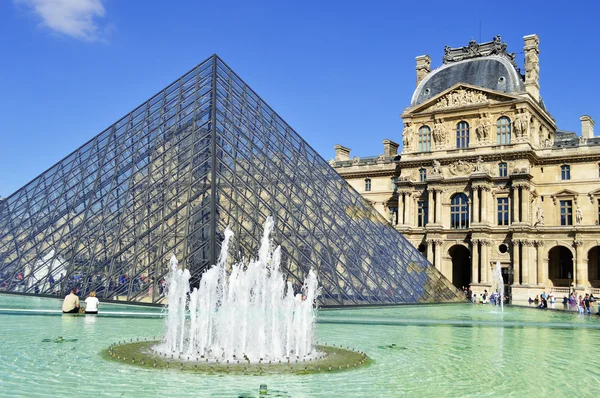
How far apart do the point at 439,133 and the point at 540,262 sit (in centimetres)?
1043

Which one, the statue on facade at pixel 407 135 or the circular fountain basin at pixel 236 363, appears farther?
the statue on facade at pixel 407 135

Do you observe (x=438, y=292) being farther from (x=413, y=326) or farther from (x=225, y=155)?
(x=225, y=155)

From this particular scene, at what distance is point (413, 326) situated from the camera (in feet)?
52.5

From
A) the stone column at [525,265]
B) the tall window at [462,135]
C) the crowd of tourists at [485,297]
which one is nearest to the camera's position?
the crowd of tourists at [485,297]

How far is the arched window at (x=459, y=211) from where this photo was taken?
4297 cm

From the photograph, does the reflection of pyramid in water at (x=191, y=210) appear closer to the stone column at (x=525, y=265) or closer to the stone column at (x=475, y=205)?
the stone column at (x=525, y=265)

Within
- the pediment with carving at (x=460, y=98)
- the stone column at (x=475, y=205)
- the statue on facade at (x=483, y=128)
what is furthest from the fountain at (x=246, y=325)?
the pediment with carving at (x=460, y=98)

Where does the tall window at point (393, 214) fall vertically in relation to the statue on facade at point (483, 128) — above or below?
below

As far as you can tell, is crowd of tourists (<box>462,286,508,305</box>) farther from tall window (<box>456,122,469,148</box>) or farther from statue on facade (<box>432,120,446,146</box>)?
statue on facade (<box>432,120,446,146</box>)

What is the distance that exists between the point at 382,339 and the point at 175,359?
4.80 meters

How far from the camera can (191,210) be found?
16.7 meters

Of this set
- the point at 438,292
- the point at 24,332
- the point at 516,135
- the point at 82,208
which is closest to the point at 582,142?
the point at 516,135

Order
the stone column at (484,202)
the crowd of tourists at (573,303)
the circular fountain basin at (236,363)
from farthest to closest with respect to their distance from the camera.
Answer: the stone column at (484,202) < the crowd of tourists at (573,303) < the circular fountain basin at (236,363)

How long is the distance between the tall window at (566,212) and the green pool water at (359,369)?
88.3ft
